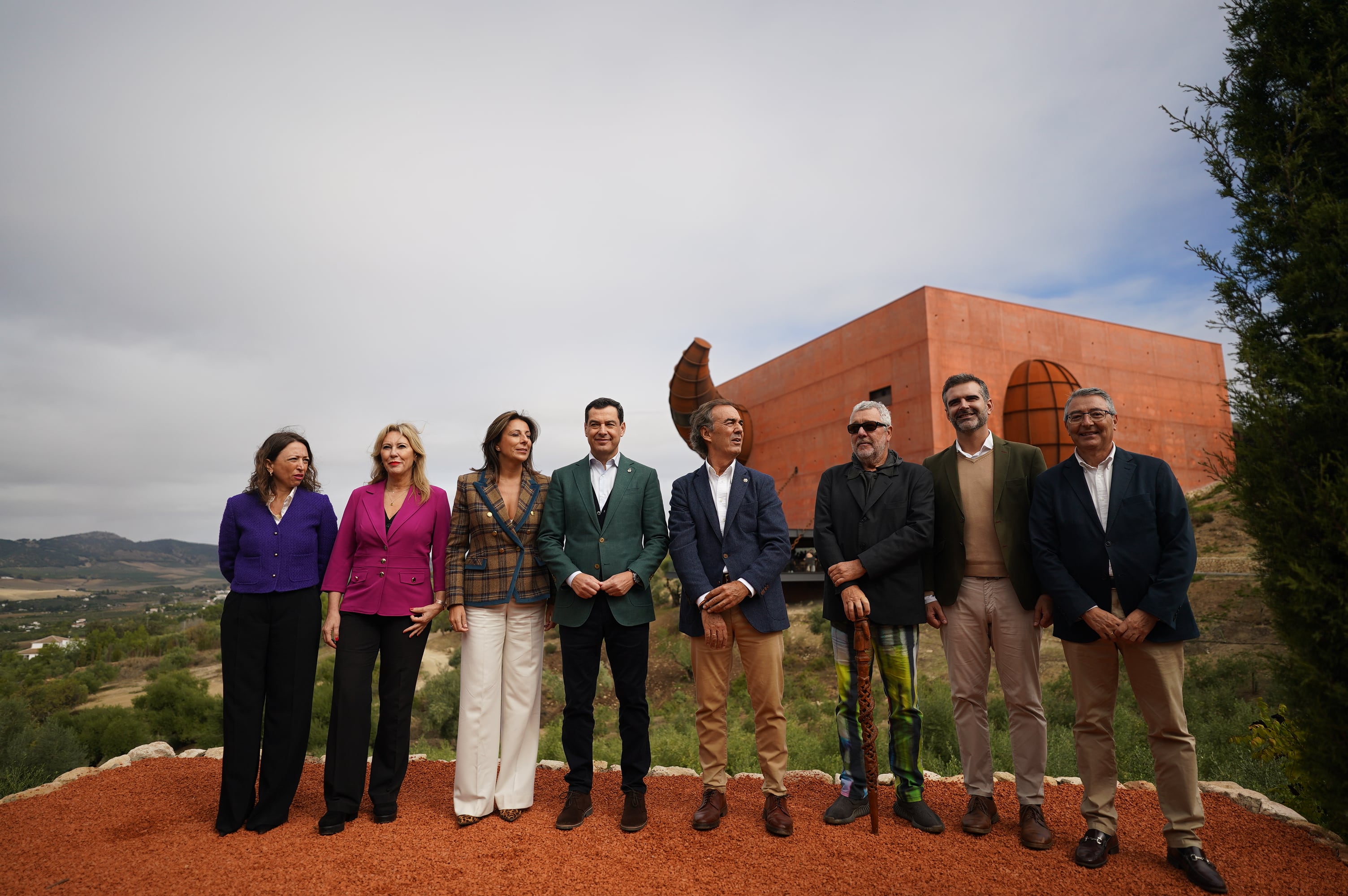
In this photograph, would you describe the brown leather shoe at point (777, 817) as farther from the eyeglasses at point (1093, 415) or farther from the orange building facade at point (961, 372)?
the orange building facade at point (961, 372)

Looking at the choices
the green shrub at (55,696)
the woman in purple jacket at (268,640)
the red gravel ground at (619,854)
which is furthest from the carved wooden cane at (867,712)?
the green shrub at (55,696)

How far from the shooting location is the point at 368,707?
12.0ft

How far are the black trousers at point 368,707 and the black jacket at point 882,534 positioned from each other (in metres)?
2.36

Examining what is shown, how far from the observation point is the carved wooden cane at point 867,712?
127 inches

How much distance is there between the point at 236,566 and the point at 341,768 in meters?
1.27

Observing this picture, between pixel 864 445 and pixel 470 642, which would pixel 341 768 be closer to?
pixel 470 642

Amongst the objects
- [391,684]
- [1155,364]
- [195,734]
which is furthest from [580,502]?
[1155,364]

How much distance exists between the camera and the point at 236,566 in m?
3.69

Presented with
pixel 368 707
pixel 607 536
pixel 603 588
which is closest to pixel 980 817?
pixel 603 588

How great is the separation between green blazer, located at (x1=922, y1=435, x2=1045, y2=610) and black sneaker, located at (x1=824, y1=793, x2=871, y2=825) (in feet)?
3.74

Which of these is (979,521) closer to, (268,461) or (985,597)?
(985,597)

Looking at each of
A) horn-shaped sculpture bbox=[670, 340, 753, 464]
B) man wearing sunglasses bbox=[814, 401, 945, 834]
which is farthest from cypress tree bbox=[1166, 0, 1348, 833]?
horn-shaped sculpture bbox=[670, 340, 753, 464]

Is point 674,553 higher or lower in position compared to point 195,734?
higher

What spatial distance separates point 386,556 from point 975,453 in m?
3.38
